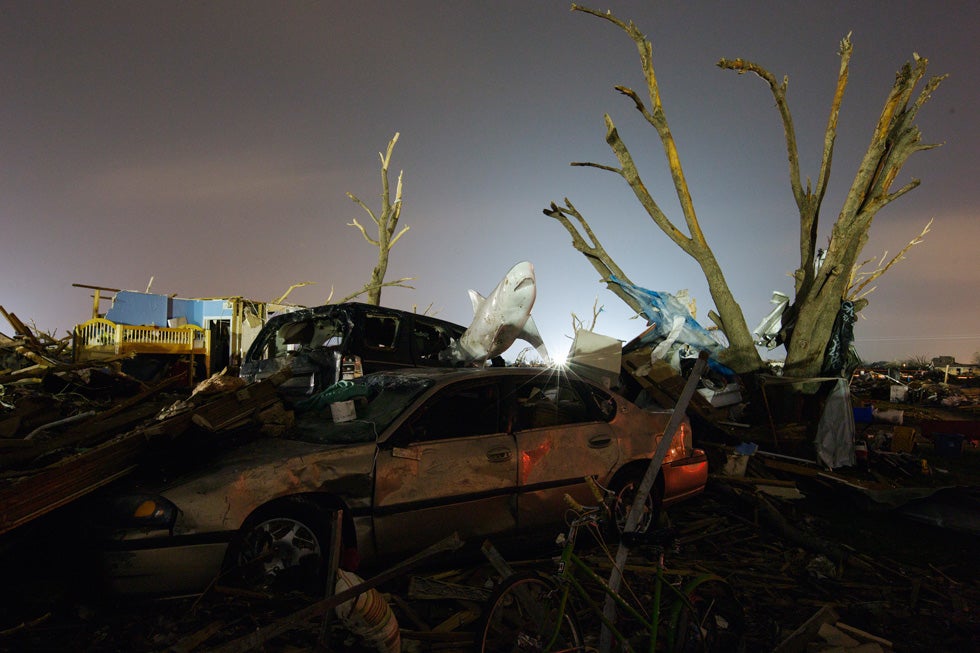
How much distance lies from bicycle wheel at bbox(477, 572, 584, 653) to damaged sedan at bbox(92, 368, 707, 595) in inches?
33.8

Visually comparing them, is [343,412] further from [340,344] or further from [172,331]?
[172,331]

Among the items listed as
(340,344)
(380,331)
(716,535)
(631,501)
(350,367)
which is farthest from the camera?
(380,331)

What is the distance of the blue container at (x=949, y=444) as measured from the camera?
968 cm

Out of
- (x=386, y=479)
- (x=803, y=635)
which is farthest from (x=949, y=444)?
(x=386, y=479)

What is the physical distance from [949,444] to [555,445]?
9.39 m

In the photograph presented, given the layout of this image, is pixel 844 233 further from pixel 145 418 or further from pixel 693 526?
pixel 145 418

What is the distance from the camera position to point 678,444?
5.31m

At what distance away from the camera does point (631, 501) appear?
493 centimetres

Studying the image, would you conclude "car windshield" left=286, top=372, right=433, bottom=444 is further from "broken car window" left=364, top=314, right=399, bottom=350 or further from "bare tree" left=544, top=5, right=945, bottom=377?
"bare tree" left=544, top=5, right=945, bottom=377

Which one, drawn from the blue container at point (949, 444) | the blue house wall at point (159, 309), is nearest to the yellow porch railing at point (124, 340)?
the blue house wall at point (159, 309)

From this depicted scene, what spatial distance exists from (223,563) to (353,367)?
3.16 meters

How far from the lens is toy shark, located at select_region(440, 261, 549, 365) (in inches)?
269

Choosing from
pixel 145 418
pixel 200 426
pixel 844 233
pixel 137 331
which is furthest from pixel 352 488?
pixel 137 331

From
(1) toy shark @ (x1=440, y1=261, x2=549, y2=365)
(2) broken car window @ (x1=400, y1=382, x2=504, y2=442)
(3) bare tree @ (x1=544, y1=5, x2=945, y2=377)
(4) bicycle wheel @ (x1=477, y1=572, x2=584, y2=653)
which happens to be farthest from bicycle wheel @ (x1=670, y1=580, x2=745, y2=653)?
(3) bare tree @ (x1=544, y1=5, x2=945, y2=377)
